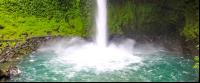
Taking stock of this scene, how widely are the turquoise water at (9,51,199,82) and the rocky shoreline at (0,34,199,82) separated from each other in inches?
47.7

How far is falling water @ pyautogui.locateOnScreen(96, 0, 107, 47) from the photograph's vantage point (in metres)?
18.3

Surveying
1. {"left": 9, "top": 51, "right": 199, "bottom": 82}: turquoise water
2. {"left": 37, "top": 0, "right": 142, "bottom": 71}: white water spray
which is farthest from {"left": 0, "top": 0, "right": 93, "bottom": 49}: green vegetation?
{"left": 9, "top": 51, "right": 199, "bottom": 82}: turquoise water

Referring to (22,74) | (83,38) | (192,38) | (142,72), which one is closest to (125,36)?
(83,38)

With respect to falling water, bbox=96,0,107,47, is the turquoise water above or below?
below

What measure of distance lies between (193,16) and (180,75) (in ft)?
31.2

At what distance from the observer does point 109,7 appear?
1992 centimetres

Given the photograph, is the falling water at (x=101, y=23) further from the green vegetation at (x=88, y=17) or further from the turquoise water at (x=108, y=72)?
the turquoise water at (x=108, y=72)

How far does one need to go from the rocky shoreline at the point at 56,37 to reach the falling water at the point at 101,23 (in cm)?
172

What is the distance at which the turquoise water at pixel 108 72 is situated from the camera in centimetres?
895

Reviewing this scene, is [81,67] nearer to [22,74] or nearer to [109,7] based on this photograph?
[22,74]

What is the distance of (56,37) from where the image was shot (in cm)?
1817

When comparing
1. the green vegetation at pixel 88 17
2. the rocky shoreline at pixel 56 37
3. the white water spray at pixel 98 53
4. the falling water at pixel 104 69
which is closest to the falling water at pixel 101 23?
the white water spray at pixel 98 53

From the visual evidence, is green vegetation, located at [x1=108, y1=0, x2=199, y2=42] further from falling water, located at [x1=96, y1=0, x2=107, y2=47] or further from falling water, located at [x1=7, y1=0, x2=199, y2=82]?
falling water, located at [x1=7, y1=0, x2=199, y2=82]

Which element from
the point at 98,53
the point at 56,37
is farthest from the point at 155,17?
→ the point at 56,37
